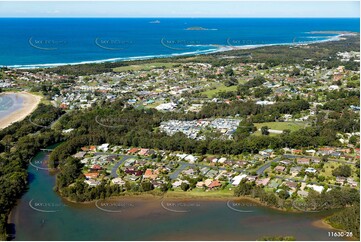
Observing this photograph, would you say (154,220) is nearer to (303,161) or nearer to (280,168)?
(280,168)

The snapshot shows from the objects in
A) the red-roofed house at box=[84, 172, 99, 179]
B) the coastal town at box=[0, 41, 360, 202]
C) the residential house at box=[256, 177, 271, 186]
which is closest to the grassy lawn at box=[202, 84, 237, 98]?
the coastal town at box=[0, 41, 360, 202]

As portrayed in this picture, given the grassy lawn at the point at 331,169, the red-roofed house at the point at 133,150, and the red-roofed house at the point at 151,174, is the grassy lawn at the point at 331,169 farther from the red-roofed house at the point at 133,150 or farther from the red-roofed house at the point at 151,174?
the red-roofed house at the point at 133,150

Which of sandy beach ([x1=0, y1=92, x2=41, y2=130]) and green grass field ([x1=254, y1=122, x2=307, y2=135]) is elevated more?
green grass field ([x1=254, y1=122, x2=307, y2=135])

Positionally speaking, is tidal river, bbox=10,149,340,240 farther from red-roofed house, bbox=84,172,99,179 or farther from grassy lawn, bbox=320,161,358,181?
grassy lawn, bbox=320,161,358,181

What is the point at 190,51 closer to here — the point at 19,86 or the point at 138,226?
the point at 19,86

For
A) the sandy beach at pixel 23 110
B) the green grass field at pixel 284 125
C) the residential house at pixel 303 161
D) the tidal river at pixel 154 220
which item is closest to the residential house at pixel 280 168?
the residential house at pixel 303 161

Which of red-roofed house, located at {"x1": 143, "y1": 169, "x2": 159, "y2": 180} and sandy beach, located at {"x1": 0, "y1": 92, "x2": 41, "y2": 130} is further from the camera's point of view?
sandy beach, located at {"x1": 0, "y1": 92, "x2": 41, "y2": 130}

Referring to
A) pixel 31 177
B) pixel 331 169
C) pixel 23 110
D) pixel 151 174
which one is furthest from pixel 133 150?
pixel 23 110

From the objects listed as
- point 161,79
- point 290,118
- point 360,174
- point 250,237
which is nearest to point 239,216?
point 250,237
